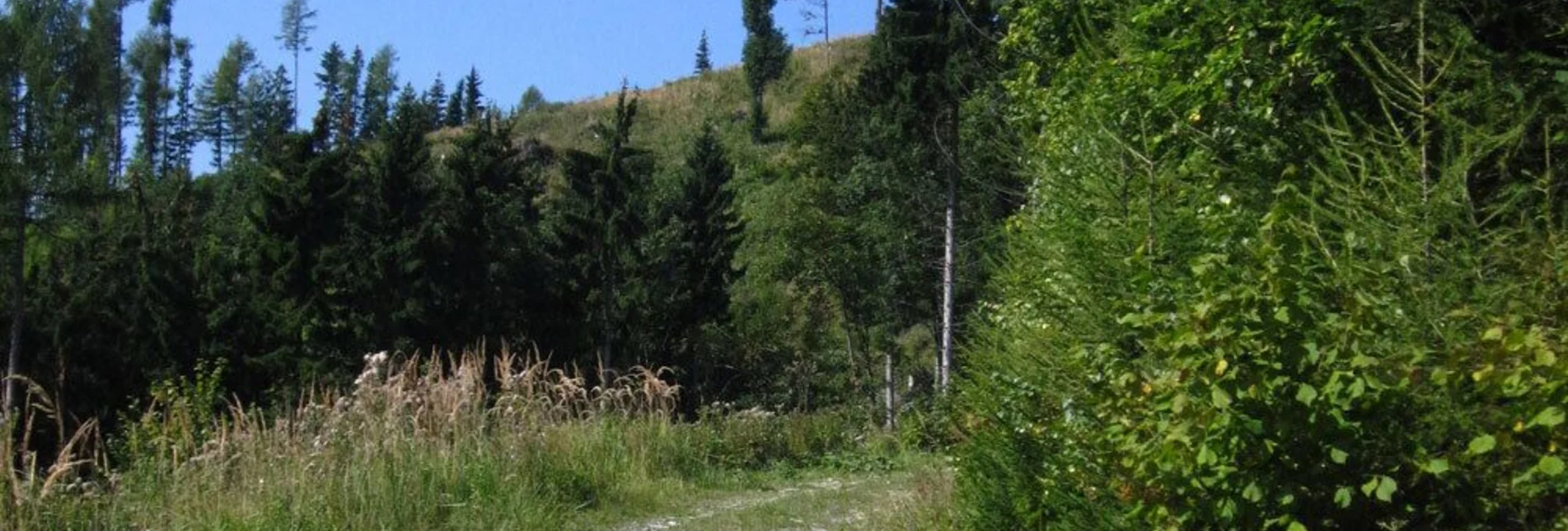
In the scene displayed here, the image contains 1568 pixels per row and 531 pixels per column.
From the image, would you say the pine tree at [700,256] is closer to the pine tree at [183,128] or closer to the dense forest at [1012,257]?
the dense forest at [1012,257]

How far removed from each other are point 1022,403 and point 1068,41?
4463 millimetres

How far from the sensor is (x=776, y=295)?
40.2 metres

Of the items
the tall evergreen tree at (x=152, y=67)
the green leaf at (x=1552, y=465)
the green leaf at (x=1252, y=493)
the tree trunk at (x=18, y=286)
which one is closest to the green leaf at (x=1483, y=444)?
the green leaf at (x=1552, y=465)

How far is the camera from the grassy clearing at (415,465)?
27.7ft

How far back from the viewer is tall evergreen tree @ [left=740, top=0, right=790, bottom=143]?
70188 mm

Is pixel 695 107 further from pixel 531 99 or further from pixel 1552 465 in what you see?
pixel 1552 465

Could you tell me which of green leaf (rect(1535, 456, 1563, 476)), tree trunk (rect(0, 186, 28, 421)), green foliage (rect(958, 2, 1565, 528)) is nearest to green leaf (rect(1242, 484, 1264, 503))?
green foliage (rect(958, 2, 1565, 528))

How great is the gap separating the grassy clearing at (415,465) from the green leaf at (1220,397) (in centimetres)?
608

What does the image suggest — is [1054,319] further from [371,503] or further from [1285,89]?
[371,503]

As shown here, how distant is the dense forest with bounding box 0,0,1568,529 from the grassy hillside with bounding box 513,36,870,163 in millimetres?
9259

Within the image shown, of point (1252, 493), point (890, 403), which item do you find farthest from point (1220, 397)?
point (890, 403)

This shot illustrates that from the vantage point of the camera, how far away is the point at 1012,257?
772cm

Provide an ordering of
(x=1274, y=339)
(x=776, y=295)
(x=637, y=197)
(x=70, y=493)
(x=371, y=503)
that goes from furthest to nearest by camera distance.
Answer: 1. (x=776, y=295)
2. (x=637, y=197)
3. (x=371, y=503)
4. (x=70, y=493)
5. (x=1274, y=339)

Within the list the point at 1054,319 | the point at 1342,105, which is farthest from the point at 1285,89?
the point at 1054,319
